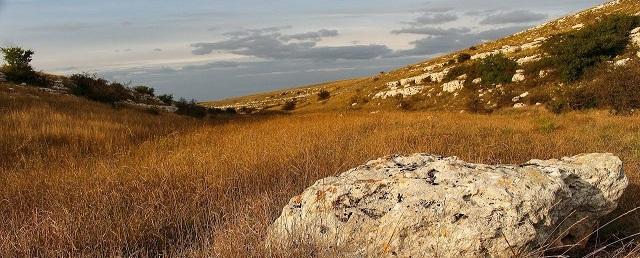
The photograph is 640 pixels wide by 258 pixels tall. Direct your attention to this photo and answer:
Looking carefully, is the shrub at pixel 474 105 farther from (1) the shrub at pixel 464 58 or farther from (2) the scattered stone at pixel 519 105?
(1) the shrub at pixel 464 58

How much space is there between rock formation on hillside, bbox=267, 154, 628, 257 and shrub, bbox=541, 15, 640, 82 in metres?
23.3

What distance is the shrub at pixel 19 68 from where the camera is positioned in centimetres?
2359

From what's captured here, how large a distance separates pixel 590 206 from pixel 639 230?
875 mm

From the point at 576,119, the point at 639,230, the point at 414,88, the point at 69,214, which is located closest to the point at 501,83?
the point at 414,88

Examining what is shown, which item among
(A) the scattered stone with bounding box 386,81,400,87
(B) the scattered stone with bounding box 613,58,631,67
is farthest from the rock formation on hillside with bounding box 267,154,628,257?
(A) the scattered stone with bounding box 386,81,400,87

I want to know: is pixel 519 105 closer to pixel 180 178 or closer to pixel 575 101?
pixel 575 101

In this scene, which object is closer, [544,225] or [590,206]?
[544,225]

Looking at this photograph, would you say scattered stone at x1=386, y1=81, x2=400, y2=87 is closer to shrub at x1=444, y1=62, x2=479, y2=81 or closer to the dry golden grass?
shrub at x1=444, y1=62, x2=479, y2=81

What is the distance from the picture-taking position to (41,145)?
345 inches

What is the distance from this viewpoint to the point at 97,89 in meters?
22.8

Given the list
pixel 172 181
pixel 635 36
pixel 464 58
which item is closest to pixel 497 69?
pixel 635 36

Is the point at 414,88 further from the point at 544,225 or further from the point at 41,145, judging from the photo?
the point at 544,225

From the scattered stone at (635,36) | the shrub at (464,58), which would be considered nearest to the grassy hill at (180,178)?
the scattered stone at (635,36)

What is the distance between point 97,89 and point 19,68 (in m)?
5.31
